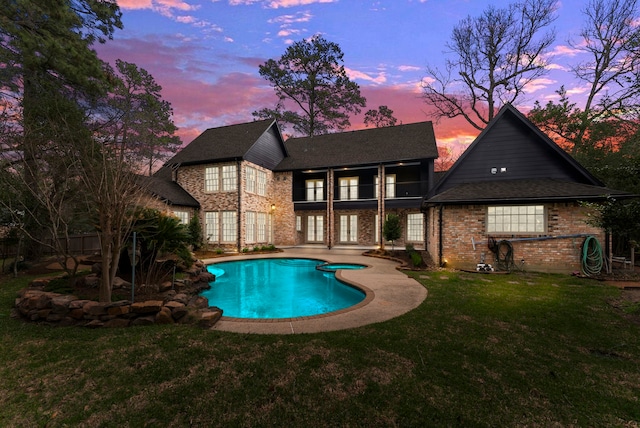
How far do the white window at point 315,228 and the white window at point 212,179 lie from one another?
7.80m

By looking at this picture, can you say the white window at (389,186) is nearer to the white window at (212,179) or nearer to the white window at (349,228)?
the white window at (349,228)

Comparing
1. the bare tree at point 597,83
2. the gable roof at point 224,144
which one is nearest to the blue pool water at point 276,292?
the gable roof at point 224,144

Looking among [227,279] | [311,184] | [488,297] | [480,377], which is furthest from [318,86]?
[480,377]

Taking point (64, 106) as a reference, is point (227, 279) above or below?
below

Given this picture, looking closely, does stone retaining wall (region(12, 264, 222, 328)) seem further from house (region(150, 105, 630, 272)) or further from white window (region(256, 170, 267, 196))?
white window (region(256, 170, 267, 196))

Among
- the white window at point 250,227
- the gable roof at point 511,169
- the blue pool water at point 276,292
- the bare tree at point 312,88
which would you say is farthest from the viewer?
the bare tree at point 312,88

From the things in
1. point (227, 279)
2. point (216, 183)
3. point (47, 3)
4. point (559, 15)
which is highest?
point (559, 15)

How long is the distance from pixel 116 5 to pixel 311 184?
48.8 ft

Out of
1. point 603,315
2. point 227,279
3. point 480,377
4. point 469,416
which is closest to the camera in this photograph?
point 469,416

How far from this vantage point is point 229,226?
18.3 m

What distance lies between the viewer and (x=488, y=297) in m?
6.92

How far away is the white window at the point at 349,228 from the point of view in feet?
68.8

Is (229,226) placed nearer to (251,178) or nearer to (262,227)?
(262,227)

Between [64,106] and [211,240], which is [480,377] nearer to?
[64,106]
